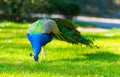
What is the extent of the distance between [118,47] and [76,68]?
141 inches

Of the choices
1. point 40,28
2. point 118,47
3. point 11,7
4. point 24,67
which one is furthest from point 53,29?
point 11,7

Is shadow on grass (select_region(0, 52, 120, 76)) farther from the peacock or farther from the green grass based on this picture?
the peacock

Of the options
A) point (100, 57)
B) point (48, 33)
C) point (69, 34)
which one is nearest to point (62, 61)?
point (48, 33)

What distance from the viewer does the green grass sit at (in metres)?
8.18

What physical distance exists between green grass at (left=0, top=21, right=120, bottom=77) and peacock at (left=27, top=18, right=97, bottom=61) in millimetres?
341

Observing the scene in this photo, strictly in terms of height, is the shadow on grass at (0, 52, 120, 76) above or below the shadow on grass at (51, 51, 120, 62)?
above

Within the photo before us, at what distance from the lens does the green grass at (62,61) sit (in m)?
8.18

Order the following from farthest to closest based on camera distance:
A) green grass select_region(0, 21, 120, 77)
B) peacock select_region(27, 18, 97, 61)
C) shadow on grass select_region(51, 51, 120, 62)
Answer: shadow on grass select_region(51, 51, 120, 62), peacock select_region(27, 18, 97, 61), green grass select_region(0, 21, 120, 77)

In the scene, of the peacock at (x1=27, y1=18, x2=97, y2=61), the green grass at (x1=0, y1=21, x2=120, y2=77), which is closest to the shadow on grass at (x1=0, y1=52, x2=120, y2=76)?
the green grass at (x1=0, y1=21, x2=120, y2=77)

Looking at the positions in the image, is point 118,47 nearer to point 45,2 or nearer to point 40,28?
point 40,28

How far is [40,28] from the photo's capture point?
9.30m

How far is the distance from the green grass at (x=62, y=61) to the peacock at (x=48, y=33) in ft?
1.12

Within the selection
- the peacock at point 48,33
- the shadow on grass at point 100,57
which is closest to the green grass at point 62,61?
the shadow on grass at point 100,57

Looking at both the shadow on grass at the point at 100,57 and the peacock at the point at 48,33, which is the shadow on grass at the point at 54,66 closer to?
the shadow on grass at the point at 100,57
